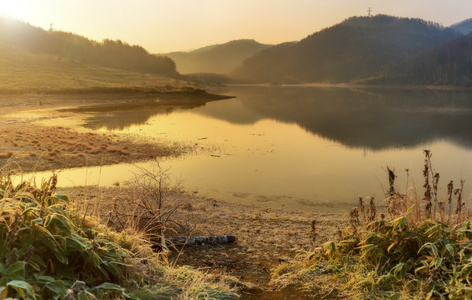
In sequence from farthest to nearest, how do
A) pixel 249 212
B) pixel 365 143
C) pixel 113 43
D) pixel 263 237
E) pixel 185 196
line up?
pixel 113 43
pixel 365 143
pixel 185 196
pixel 249 212
pixel 263 237

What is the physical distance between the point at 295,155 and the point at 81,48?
11002cm

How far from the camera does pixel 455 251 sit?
4359 millimetres

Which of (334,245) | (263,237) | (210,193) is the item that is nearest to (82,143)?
(210,193)

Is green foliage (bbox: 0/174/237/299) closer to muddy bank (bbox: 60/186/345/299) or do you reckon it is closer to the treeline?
muddy bank (bbox: 60/186/345/299)

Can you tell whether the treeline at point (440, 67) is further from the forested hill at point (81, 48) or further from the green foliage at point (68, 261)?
the green foliage at point (68, 261)

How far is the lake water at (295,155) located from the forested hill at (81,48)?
7676 cm

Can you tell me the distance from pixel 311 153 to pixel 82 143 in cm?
1110

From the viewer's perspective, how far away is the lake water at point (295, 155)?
14.2m

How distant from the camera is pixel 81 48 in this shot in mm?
117188

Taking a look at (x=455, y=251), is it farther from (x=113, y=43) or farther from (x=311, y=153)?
(x=113, y=43)

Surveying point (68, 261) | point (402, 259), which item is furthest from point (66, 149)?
point (402, 259)

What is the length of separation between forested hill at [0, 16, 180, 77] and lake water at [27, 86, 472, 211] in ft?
252

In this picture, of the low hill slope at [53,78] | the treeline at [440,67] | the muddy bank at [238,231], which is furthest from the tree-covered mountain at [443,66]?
the muddy bank at [238,231]

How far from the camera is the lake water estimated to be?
1418 cm
